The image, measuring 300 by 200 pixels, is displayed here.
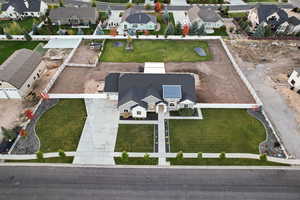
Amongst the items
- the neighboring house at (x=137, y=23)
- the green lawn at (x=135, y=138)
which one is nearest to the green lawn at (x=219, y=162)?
the green lawn at (x=135, y=138)

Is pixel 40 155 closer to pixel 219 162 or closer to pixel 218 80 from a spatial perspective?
pixel 219 162

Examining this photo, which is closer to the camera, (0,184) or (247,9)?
(0,184)

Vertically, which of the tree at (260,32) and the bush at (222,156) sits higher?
the tree at (260,32)

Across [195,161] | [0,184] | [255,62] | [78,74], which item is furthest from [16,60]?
[255,62]

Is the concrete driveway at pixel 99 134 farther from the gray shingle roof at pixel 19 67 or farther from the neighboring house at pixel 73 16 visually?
the neighboring house at pixel 73 16

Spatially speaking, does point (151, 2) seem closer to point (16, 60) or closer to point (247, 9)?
point (247, 9)
